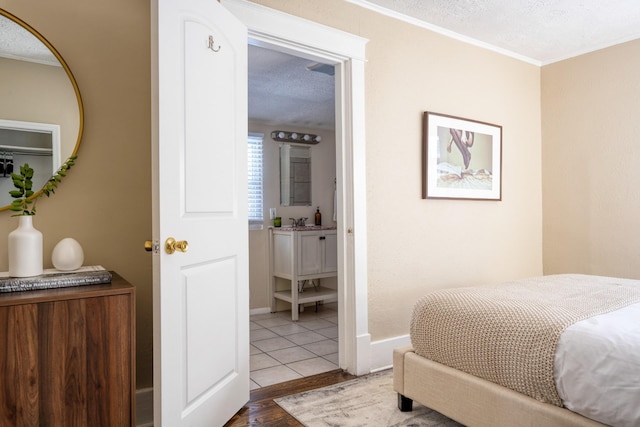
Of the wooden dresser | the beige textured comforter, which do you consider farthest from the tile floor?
the wooden dresser

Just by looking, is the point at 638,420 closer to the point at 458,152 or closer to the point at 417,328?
the point at 417,328

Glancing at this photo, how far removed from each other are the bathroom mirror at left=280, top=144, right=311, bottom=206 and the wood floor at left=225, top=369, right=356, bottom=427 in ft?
9.06

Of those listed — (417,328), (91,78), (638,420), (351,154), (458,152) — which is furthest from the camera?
(458,152)

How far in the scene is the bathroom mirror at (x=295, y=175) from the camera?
5.37 meters

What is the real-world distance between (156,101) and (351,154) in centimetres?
145

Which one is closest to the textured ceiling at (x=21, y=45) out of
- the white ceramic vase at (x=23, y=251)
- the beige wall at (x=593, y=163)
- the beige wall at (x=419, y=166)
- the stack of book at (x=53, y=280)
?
the white ceramic vase at (x=23, y=251)

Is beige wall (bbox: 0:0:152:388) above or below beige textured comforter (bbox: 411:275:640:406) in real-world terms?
above

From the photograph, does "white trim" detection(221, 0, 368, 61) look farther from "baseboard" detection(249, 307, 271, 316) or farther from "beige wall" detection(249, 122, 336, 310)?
"baseboard" detection(249, 307, 271, 316)

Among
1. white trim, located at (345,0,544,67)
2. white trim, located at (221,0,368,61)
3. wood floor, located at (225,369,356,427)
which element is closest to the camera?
wood floor, located at (225,369,356,427)

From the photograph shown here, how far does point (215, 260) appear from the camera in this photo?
2.13 meters

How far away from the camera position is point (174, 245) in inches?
72.4

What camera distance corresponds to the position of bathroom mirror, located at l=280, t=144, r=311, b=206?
5.37 m

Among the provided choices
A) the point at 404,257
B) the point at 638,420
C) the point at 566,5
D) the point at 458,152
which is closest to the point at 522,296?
the point at 638,420

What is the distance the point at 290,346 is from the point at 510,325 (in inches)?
87.6
